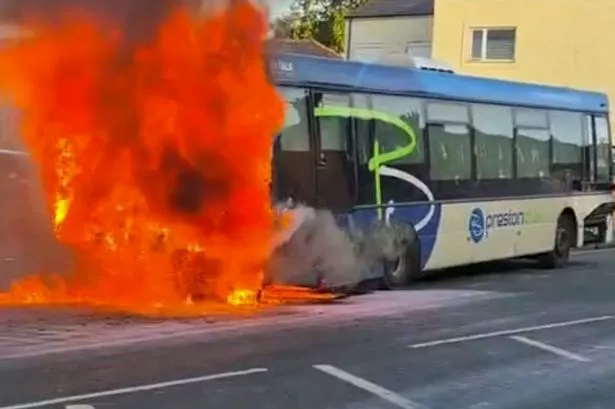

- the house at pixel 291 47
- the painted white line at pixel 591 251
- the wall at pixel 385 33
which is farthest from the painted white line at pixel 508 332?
the wall at pixel 385 33

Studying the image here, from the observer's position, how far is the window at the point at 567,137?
19.9 metres

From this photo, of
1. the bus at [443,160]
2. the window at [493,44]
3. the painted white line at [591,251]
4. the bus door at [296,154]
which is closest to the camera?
the bus door at [296,154]

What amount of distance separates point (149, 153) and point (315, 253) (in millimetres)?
2395

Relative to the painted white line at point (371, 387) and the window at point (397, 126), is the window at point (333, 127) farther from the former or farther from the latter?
the painted white line at point (371, 387)

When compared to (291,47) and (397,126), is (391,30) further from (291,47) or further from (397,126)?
(291,47)

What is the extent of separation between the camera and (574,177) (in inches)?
805

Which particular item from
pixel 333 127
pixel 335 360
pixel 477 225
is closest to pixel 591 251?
pixel 477 225

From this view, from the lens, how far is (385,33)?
40.5m

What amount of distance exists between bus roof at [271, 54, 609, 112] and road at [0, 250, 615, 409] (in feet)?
9.26

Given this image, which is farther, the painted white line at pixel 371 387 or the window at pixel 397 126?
the window at pixel 397 126

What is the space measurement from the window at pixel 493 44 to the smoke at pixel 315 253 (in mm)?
23290

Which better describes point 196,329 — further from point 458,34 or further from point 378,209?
point 458,34

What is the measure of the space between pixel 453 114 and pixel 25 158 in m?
6.54

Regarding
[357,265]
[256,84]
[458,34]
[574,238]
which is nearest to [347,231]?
[357,265]
